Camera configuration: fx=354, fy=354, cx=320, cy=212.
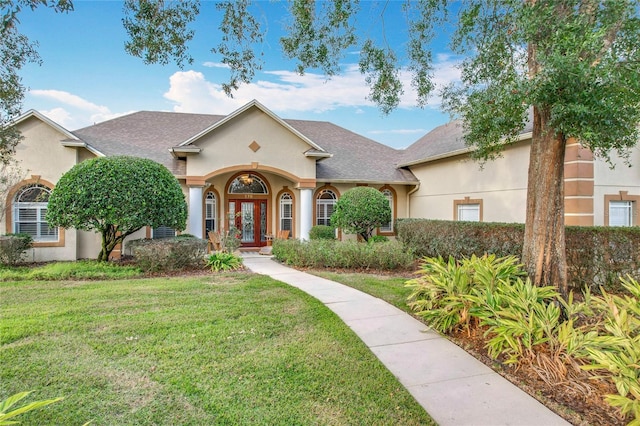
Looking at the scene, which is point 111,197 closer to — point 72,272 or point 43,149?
point 72,272

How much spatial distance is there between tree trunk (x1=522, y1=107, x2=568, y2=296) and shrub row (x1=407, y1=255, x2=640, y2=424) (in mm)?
357

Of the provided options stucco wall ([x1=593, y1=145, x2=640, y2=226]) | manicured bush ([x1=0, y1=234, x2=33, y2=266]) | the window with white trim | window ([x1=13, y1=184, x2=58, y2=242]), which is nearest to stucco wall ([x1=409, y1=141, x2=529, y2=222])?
the window with white trim

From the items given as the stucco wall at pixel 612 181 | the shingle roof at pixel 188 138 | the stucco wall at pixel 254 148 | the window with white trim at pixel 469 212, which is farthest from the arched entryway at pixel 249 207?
the stucco wall at pixel 612 181

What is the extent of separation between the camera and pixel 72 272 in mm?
10023

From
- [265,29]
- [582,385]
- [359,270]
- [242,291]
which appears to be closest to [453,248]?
[359,270]

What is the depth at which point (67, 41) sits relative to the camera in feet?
23.3

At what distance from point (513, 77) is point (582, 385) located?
4202 mm

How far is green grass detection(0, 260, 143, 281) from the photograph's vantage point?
9.61 m

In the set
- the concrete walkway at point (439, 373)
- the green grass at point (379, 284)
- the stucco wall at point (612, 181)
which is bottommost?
the concrete walkway at point (439, 373)

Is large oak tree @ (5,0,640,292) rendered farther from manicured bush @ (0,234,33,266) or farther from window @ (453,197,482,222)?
manicured bush @ (0,234,33,266)

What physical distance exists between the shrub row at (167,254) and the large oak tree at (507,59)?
19.3ft

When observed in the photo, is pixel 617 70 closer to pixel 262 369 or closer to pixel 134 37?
pixel 262 369

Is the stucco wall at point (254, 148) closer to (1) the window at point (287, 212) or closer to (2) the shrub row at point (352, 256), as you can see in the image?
(1) the window at point (287, 212)

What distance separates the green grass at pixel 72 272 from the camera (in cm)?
961
